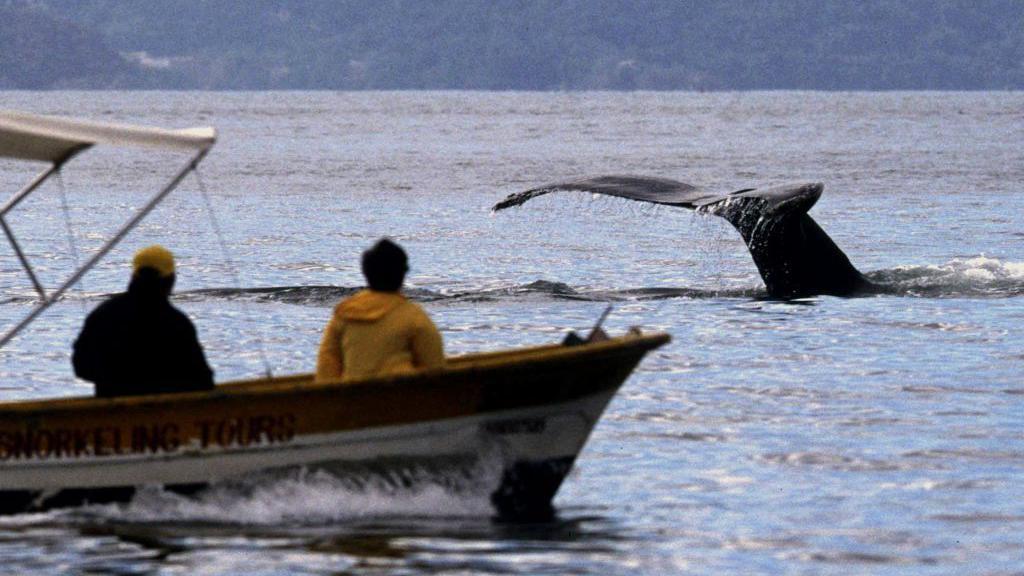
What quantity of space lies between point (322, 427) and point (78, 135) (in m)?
2.28

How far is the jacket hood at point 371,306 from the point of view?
10.9 metres

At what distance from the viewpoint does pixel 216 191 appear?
4891 cm

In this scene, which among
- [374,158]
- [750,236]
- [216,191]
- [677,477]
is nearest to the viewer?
[677,477]

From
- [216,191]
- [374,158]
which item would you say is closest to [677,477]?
[216,191]

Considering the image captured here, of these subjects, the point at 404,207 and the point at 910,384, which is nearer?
the point at 910,384

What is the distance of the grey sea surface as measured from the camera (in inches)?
417

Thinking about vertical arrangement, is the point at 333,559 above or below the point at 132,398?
below

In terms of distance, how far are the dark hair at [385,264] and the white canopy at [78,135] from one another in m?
1.30

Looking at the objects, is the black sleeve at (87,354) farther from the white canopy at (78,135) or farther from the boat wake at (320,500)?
the white canopy at (78,135)

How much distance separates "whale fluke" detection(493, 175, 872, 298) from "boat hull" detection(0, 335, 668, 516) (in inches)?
262

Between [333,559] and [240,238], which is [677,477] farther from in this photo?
[240,238]

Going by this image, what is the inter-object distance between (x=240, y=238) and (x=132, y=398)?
23.1 m

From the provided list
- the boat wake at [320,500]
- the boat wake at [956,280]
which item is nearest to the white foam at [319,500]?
the boat wake at [320,500]

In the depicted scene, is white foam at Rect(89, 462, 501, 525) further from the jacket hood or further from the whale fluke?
the whale fluke
